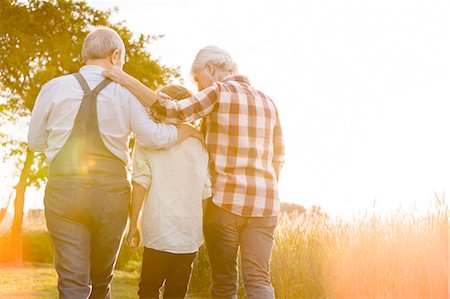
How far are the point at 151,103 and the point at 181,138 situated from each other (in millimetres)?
273

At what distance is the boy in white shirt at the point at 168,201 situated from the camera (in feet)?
12.6

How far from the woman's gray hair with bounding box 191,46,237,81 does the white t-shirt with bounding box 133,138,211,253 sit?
0.48m

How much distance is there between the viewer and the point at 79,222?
359 centimetres

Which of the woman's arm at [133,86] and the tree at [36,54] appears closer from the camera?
the woman's arm at [133,86]

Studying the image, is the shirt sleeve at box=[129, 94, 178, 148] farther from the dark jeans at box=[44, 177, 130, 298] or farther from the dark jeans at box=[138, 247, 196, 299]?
the dark jeans at box=[138, 247, 196, 299]

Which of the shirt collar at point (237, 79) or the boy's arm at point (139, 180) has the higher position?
the shirt collar at point (237, 79)

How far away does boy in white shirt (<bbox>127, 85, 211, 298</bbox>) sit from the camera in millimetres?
3830

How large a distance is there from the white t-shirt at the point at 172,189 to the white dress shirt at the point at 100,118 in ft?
0.39

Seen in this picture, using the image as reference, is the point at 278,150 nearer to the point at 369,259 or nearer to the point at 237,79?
the point at 237,79

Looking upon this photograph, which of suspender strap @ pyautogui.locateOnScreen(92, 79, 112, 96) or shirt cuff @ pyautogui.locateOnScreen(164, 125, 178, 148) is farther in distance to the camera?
shirt cuff @ pyautogui.locateOnScreen(164, 125, 178, 148)

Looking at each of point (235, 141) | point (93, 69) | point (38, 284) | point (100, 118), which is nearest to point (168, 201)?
point (235, 141)

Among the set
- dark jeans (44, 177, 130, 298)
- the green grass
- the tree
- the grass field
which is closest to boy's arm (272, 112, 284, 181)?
dark jeans (44, 177, 130, 298)

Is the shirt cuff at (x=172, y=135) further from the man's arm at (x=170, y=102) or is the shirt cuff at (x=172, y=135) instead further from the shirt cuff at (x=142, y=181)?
the shirt cuff at (x=142, y=181)

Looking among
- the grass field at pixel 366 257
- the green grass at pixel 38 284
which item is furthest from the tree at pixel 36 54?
the grass field at pixel 366 257
